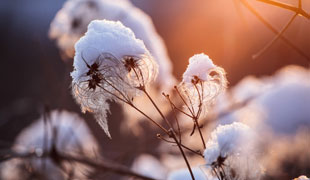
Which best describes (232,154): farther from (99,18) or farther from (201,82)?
(99,18)

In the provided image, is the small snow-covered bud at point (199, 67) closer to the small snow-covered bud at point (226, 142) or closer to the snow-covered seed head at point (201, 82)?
the snow-covered seed head at point (201, 82)

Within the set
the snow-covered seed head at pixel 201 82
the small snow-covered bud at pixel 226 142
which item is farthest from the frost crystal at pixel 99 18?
the small snow-covered bud at pixel 226 142

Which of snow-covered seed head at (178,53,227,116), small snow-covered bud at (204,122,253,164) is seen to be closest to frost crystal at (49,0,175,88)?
snow-covered seed head at (178,53,227,116)

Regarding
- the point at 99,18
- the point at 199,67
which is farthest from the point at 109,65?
the point at 99,18

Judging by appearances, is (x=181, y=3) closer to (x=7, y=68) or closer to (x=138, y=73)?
(x=7, y=68)

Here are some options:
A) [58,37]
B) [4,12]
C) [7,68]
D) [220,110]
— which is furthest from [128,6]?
[4,12]

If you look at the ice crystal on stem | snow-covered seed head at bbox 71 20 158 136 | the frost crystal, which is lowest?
the ice crystal on stem

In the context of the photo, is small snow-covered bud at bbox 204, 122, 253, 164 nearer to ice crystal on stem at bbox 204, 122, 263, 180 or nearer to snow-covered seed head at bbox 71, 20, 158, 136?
ice crystal on stem at bbox 204, 122, 263, 180
